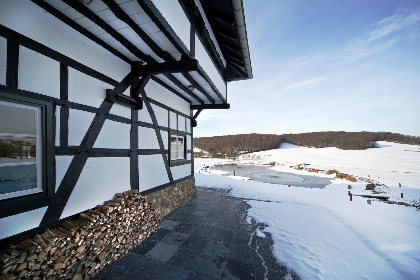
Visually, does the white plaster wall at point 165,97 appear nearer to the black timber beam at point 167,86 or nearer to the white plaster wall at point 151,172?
the black timber beam at point 167,86

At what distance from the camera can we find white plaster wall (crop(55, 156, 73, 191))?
8.79 ft

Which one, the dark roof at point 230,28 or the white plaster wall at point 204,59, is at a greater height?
the dark roof at point 230,28

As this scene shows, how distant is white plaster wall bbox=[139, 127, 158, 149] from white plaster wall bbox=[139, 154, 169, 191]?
301mm

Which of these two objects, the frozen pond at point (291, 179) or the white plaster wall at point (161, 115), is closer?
the white plaster wall at point (161, 115)

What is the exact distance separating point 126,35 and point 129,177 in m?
3.07

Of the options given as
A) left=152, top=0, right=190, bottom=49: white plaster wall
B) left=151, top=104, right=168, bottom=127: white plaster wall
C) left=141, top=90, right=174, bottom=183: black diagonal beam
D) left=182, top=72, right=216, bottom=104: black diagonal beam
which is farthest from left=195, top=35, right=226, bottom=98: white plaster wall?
left=151, top=104, right=168, bottom=127: white plaster wall

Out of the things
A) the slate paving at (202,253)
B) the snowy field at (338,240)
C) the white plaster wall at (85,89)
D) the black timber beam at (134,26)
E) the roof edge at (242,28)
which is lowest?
the snowy field at (338,240)

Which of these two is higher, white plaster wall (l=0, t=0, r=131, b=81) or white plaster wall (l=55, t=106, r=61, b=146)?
white plaster wall (l=0, t=0, r=131, b=81)

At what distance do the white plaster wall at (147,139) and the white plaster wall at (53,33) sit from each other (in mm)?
1537

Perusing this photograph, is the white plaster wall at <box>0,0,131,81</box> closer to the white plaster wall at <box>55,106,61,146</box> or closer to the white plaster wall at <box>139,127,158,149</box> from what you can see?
the white plaster wall at <box>55,106,61,146</box>

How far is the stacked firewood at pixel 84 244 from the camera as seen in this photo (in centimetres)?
207

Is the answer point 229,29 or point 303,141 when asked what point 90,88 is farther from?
point 303,141

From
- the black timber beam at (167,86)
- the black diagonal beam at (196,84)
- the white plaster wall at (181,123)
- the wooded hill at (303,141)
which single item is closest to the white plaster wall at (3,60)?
the black diagonal beam at (196,84)

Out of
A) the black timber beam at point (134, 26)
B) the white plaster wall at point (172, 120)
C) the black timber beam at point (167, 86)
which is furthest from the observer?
the white plaster wall at point (172, 120)
